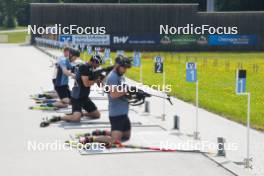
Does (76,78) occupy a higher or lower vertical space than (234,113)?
higher

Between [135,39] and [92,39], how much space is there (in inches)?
225

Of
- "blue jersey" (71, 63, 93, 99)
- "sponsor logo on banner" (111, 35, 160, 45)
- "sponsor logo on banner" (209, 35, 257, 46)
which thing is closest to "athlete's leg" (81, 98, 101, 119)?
"blue jersey" (71, 63, 93, 99)

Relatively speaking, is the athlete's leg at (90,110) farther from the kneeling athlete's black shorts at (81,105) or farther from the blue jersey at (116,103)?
the blue jersey at (116,103)

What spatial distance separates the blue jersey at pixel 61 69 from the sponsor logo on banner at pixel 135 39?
1760 inches

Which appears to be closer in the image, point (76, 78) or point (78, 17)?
point (76, 78)

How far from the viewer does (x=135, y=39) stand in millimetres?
64188

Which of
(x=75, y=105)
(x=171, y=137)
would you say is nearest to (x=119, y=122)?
(x=171, y=137)

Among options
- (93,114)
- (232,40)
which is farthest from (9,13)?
(93,114)

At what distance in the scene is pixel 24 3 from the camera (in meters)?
118

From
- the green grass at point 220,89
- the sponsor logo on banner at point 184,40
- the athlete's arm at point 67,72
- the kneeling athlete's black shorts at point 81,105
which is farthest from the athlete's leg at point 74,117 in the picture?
the sponsor logo on banner at point 184,40

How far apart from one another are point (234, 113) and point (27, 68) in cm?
1949

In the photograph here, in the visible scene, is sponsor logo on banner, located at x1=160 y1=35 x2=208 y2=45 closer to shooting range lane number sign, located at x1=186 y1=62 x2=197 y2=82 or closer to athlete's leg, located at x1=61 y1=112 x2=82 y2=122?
athlete's leg, located at x1=61 y1=112 x2=82 y2=122

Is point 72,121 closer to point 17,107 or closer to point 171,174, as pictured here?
point 17,107

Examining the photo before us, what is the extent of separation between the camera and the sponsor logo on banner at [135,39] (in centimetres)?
6350
